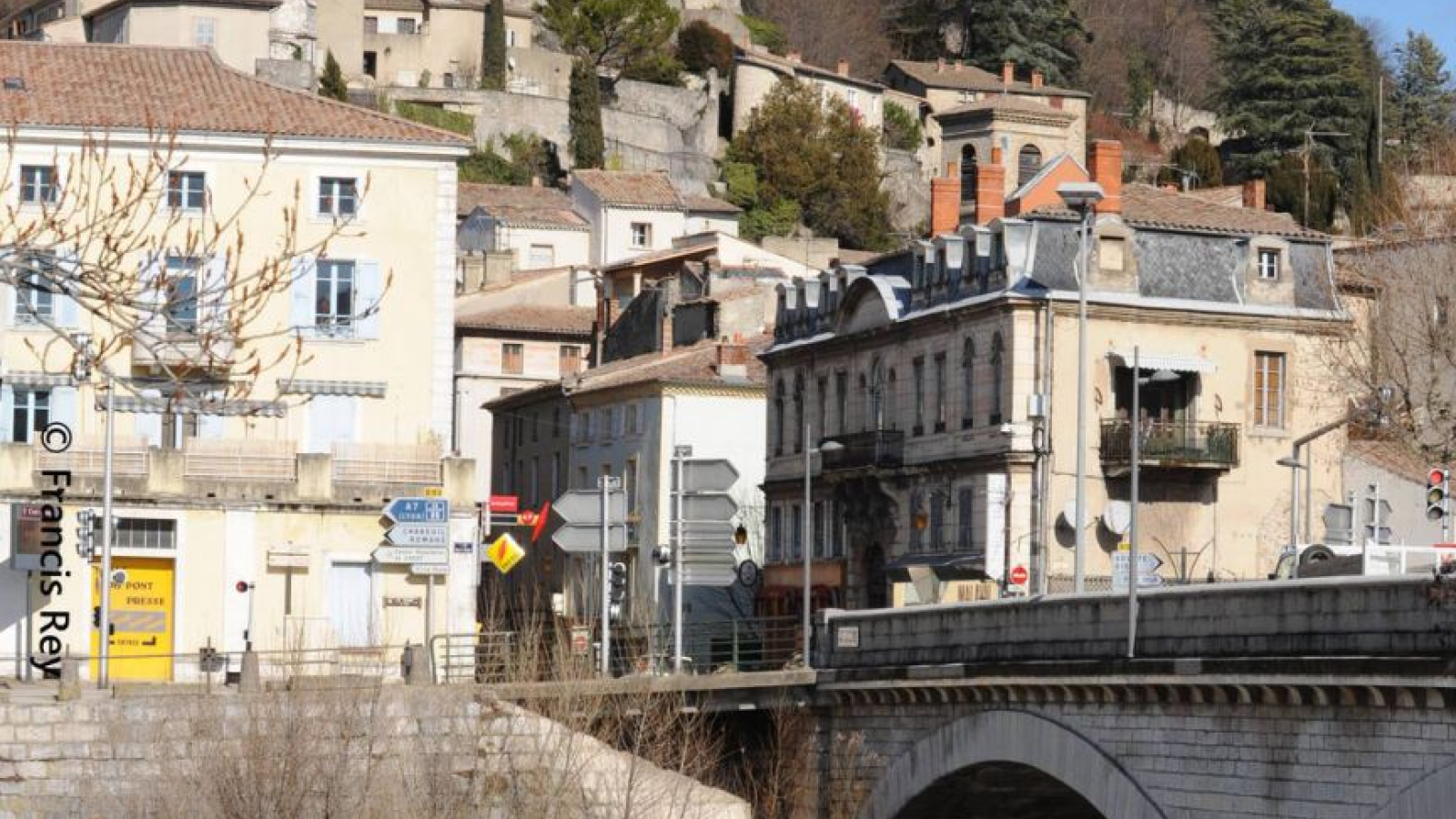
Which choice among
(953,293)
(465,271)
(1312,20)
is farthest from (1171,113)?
(953,293)

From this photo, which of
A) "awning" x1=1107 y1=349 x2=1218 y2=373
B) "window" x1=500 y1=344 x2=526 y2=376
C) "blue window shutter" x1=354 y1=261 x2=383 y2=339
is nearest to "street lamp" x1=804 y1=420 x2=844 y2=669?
"awning" x1=1107 y1=349 x2=1218 y2=373

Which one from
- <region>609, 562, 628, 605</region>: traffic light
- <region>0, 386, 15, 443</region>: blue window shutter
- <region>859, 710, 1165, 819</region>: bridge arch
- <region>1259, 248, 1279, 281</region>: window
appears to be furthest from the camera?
<region>1259, 248, 1279, 281</region>: window

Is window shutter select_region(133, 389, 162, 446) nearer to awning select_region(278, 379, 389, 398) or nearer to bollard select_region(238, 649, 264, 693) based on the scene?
awning select_region(278, 379, 389, 398)

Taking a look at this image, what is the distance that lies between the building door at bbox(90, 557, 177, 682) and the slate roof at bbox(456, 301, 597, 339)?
44.1 metres

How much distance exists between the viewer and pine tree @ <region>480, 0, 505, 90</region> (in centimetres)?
14275

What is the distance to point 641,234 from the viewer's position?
11756 centimetres

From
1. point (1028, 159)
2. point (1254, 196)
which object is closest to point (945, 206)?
point (1254, 196)

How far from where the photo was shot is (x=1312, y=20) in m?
148

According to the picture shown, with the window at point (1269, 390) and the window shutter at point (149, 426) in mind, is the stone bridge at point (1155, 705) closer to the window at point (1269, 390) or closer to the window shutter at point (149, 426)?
the window shutter at point (149, 426)

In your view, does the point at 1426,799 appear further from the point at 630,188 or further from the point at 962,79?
the point at 962,79

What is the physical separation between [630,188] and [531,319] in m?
20.5

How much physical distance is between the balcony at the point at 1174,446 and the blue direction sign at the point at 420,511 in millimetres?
21655

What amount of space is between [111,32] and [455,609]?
62.6m

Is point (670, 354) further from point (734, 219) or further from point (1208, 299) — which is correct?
point (734, 219)
